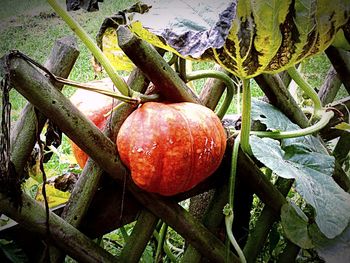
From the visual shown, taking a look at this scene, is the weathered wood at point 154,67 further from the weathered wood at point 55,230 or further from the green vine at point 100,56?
the weathered wood at point 55,230

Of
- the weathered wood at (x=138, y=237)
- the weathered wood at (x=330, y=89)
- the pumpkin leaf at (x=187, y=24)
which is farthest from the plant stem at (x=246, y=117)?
the weathered wood at (x=330, y=89)

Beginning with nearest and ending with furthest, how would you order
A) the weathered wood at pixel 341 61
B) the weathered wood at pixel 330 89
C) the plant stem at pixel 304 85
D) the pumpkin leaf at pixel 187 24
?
the pumpkin leaf at pixel 187 24, the plant stem at pixel 304 85, the weathered wood at pixel 341 61, the weathered wood at pixel 330 89

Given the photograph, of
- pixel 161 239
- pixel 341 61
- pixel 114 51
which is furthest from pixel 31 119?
pixel 341 61

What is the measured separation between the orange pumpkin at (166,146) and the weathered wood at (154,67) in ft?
0.14

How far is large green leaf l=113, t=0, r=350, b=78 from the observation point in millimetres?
779

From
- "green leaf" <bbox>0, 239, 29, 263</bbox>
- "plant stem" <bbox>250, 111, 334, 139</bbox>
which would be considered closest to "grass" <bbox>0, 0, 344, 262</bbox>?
"plant stem" <bbox>250, 111, 334, 139</bbox>

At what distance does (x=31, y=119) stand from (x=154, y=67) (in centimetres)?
24

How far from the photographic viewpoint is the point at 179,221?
40.3 inches

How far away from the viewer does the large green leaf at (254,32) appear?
30.7 inches

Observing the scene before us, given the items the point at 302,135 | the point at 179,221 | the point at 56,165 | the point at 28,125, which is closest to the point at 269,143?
the point at 302,135

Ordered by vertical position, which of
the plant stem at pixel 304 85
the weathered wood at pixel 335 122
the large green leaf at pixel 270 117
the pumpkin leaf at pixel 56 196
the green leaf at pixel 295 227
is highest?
the plant stem at pixel 304 85

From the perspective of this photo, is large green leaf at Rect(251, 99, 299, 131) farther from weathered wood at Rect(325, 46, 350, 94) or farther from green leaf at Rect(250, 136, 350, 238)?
weathered wood at Rect(325, 46, 350, 94)

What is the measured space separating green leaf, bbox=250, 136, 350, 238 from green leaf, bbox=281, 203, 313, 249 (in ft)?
0.49

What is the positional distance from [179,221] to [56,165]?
2.29ft
